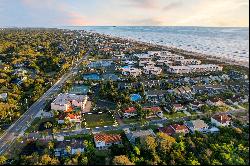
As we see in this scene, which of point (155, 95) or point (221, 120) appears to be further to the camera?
point (155, 95)

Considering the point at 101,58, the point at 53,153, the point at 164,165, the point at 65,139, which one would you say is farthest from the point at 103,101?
the point at 101,58

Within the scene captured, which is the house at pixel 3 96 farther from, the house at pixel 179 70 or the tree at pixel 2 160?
the house at pixel 179 70

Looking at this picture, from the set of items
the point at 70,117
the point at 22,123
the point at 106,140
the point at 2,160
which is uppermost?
the point at 70,117

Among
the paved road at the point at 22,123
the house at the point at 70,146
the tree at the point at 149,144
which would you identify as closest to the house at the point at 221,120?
the tree at the point at 149,144

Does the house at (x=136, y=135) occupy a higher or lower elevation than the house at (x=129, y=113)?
lower

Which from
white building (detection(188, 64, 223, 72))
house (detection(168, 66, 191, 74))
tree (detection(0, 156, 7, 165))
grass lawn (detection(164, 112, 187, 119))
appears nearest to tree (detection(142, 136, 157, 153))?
grass lawn (detection(164, 112, 187, 119))

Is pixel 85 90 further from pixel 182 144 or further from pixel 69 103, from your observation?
pixel 182 144

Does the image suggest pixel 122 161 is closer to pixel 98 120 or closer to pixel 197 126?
pixel 197 126

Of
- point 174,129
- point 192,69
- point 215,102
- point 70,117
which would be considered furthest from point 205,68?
point 70,117
